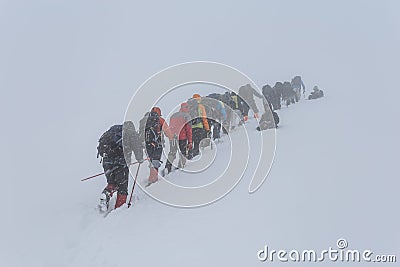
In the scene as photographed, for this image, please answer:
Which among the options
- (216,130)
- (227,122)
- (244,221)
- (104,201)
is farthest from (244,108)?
(244,221)

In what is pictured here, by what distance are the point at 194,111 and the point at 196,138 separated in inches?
25.1

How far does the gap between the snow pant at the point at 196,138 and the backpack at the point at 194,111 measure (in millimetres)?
199

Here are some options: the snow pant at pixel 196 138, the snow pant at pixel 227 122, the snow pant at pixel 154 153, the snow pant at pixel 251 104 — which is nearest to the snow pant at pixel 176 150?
the snow pant at pixel 196 138

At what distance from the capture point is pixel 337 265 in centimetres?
430

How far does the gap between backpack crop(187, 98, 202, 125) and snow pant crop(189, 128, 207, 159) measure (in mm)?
199

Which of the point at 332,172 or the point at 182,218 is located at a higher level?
the point at 332,172

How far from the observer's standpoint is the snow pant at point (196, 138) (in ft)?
28.2

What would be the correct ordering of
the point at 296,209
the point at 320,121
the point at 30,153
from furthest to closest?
the point at 30,153 < the point at 320,121 < the point at 296,209

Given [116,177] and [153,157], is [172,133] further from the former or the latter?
[116,177]

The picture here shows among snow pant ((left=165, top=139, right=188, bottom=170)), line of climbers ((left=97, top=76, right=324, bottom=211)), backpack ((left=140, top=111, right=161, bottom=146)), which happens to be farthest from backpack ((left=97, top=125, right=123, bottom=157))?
snow pant ((left=165, top=139, right=188, bottom=170))

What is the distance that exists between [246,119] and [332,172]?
552cm

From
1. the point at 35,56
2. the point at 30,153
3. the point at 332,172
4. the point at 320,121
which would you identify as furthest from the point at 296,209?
the point at 35,56

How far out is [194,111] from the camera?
8.51 meters

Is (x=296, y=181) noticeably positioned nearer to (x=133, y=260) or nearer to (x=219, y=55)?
(x=133, y=260)
